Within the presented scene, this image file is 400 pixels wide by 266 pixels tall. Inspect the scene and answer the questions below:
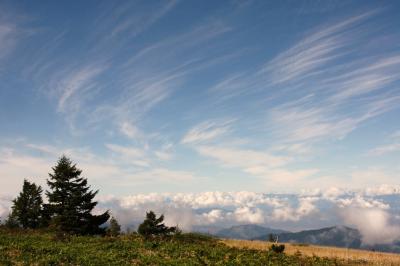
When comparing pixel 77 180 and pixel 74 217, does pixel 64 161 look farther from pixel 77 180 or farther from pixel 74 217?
pixel 74 217

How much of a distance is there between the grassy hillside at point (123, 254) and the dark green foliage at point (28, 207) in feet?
126

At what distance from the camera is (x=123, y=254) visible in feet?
85.8

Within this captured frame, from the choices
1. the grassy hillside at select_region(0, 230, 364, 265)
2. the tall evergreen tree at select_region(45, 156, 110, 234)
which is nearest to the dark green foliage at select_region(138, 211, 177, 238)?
the tall evergreen tree at select_region(45, 156, 110, 234)

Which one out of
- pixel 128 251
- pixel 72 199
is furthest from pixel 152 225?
pixel 128 251

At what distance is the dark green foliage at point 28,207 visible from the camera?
227ft

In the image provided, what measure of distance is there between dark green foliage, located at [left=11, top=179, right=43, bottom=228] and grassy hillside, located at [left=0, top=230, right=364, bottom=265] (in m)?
38.4

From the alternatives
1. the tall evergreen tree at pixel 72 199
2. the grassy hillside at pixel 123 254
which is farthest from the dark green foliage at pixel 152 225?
the grassy hillside at pixel 123 254

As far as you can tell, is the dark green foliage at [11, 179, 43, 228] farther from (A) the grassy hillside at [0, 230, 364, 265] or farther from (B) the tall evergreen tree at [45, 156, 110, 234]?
(A) the grassy hillside at [0, 230, 364, 265]

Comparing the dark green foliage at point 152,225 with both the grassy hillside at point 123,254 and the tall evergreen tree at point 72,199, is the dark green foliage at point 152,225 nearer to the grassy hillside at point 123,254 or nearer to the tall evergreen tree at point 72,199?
the tall evergreen tree at point 72,199

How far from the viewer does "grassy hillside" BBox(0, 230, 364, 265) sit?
23.5 meters

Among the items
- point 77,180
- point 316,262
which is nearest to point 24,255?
point 316,262

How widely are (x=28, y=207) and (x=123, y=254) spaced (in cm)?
5116

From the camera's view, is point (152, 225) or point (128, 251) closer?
point (128, 251)

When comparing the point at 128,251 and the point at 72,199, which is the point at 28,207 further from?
the point at 128,251
